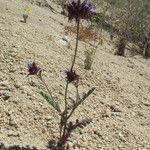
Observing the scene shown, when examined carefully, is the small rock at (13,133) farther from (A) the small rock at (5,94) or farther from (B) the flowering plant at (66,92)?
(A) the small rock at (5,94)

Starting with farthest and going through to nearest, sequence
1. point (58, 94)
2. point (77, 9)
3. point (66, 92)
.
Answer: point (58, 94) < point (66, 92) < point (77, 9)

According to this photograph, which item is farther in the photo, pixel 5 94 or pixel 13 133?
pixel 5 94

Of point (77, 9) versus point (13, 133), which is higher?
point (77, 9)

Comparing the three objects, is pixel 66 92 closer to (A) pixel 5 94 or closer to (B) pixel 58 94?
(A) pixel 5 94

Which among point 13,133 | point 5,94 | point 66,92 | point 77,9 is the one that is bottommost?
point 13,133

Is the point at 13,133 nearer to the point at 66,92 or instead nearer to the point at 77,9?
the point at 66,92

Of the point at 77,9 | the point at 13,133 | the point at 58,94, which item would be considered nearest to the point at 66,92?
the point at 13,133

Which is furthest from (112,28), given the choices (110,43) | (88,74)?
(88,74)

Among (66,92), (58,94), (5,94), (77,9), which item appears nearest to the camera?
(77,9)

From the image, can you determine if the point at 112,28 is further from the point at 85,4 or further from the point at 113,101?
the point at 85,4
